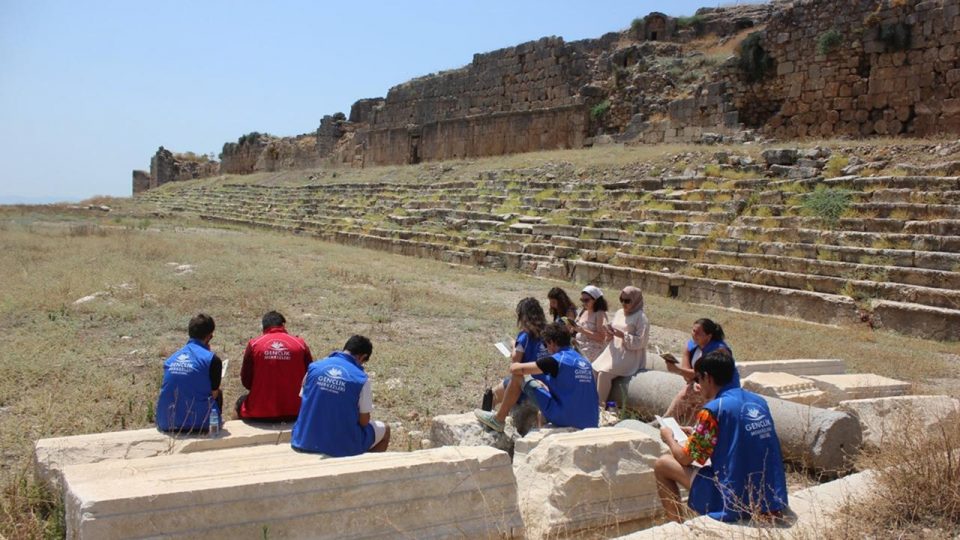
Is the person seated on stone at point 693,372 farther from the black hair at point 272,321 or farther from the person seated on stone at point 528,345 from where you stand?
the black hair at point 272,321

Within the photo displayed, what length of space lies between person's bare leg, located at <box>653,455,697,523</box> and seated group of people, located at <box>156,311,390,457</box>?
175cm

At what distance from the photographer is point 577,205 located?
17.0m

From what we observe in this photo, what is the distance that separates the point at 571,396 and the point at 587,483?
1079 millimetres

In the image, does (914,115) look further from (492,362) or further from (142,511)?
(142,511)

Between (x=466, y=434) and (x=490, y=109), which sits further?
(x=490, y=109)

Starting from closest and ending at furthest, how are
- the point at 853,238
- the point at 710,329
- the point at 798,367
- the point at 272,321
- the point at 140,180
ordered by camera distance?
the point at 710,329 < the point at 272,321 < the point at 798,367 < the point at 853,238 < the point at 140,180

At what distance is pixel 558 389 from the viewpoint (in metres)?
5.10

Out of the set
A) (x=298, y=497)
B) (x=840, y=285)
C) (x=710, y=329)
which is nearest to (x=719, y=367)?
(x=710, y=329)

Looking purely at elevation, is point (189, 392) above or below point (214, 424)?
above

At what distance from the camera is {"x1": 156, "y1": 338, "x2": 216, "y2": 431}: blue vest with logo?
4.88 metres

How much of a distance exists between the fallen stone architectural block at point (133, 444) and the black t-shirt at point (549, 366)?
174 centimetres

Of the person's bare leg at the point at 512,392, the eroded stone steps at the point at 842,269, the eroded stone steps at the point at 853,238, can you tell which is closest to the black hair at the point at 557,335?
the person's bare leg at the point at 512,392

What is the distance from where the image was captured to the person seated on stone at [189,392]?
16.0 feet

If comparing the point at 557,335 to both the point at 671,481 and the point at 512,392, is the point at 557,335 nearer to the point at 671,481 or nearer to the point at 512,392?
the point at 512,392
